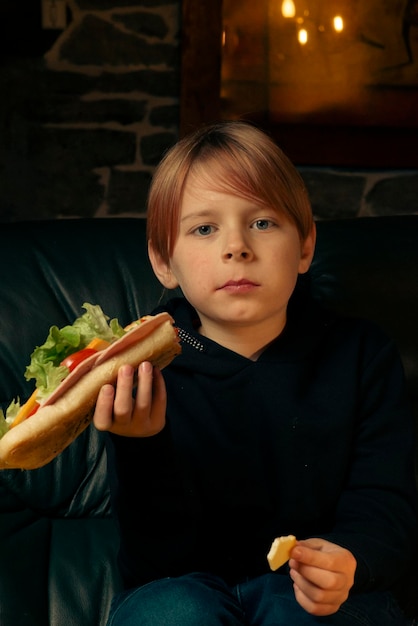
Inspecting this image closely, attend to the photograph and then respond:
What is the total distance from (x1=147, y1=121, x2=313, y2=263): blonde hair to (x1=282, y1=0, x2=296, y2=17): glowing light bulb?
8.32ft

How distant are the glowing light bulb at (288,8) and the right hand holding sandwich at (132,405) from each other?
10.1 feet

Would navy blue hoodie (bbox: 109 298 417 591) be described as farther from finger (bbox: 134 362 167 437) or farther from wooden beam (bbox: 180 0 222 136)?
wooden beam (bbox: 180 0 222 136)

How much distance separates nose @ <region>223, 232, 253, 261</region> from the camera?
1672mm

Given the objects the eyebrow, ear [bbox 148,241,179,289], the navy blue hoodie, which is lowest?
the navy blue hoodie

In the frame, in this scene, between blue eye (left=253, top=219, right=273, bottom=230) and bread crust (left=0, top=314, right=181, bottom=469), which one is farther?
blue eye (left=253, top=219, right=273, bottom=230)

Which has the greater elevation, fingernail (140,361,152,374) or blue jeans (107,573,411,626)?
fingernail (140,361,152,374)

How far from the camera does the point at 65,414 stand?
1498 millimetres

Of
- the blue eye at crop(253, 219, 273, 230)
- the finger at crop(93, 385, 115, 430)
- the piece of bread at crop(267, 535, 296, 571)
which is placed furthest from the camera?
the blue eye at crop(253, 219, 273, 230)

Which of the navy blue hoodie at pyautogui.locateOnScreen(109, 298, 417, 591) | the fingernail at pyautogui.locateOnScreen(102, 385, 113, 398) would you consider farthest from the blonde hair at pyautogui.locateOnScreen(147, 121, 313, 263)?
the fingernail at pyautogui.locateOnScreen(102, 385, 113, 398)

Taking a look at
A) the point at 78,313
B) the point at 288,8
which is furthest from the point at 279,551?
the point at 288,8

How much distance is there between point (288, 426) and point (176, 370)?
26 cm

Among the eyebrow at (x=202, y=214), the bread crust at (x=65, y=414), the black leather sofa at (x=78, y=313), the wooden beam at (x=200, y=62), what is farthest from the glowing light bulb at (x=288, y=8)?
the bread crust at (x=65, y=414)

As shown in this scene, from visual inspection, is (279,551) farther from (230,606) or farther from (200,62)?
(200,62)

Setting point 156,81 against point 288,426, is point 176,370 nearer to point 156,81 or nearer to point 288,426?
point 288,426
